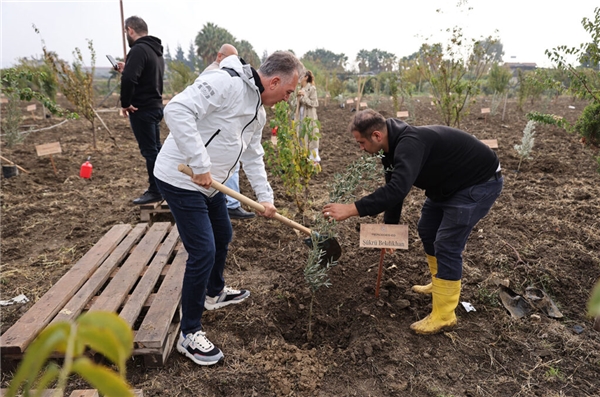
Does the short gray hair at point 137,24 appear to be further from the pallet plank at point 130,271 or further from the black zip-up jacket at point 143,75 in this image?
the pallet plank at point 130,271

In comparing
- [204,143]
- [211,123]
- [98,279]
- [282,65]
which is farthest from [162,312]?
[282,65]

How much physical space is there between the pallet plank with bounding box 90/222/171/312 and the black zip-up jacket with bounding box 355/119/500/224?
6.34ft

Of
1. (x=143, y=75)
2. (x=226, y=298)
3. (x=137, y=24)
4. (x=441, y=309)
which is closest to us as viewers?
(x=441, y=309)

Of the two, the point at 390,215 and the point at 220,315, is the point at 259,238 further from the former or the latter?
the point at 390,215

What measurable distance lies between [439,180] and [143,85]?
3.59 meters

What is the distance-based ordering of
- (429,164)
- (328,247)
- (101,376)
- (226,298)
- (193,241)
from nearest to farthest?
(101,376) → (193,241) → (429,164) → (328,247) → (226,298)

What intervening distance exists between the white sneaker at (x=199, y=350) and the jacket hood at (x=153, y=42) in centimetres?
352

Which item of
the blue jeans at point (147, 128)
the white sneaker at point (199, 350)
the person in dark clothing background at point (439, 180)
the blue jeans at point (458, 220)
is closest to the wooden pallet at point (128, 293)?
the white sneaker at point (199, 350)

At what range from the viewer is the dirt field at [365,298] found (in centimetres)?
241

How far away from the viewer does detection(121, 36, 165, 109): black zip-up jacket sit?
4383 mm

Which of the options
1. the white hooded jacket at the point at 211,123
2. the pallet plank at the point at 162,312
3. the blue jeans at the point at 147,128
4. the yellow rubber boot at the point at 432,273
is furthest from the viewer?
the blue jeans at the point at 147,128

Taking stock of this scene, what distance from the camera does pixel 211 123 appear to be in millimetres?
2271

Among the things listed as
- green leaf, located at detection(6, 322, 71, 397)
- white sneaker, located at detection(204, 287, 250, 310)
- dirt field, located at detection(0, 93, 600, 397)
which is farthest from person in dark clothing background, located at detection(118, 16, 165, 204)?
green leaf, located at detection(6, 322, 71, 397)

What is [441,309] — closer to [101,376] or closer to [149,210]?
[101,376]
